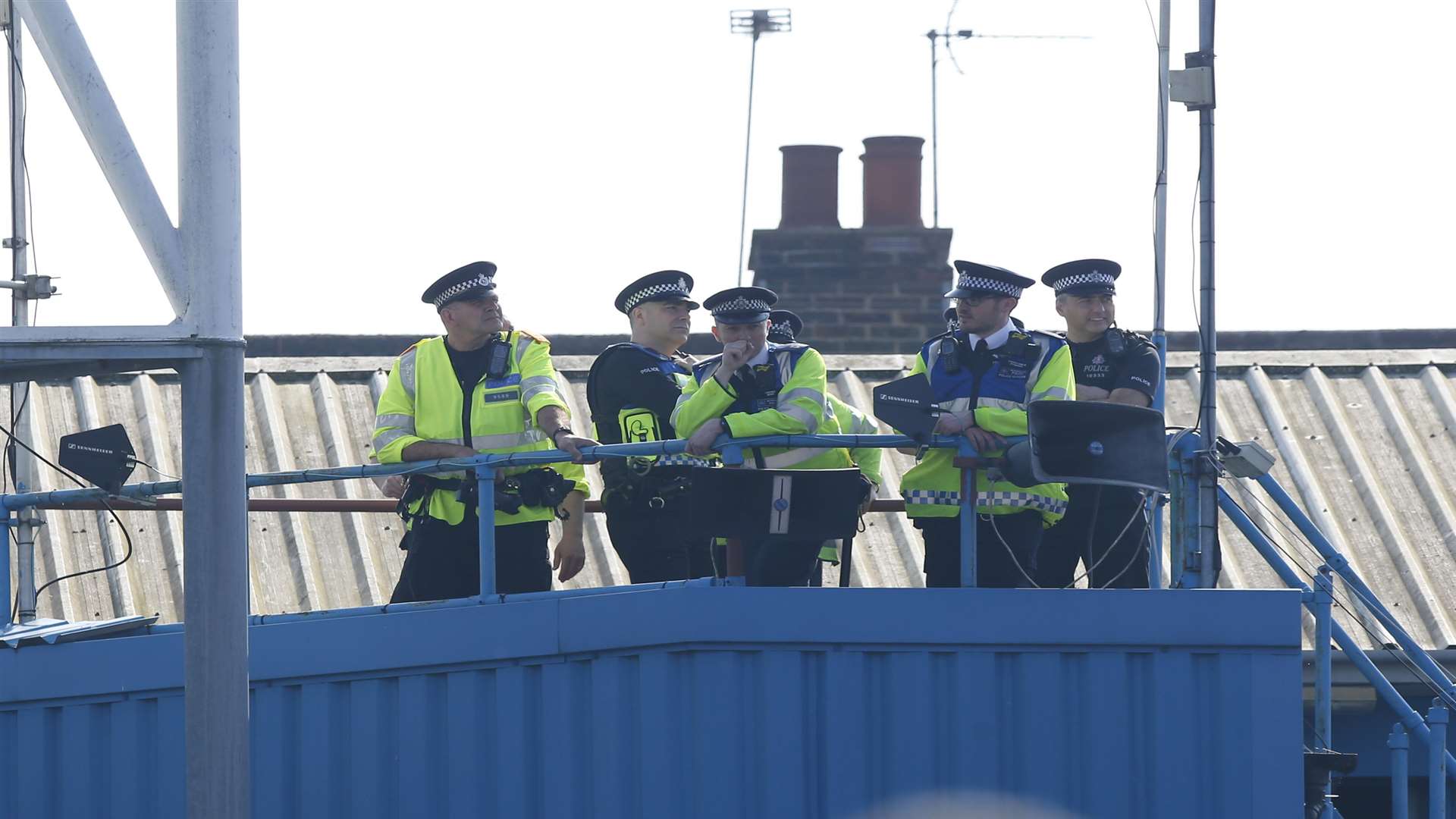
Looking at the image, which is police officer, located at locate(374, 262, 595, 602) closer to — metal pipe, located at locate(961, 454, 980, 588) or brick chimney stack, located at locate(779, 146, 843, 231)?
metal pipe, located at locate(961, 454, 980, 588)

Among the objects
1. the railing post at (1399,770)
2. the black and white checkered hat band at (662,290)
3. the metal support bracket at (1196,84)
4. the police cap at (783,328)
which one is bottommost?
the railing post at (1399,770)

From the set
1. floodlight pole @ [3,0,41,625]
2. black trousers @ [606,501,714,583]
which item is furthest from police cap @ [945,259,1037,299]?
floodlight pole @ [3,0,41,625]

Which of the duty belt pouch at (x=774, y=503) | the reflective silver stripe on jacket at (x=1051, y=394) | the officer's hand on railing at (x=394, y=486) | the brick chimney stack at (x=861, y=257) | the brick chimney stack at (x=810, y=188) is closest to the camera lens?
the duty belt pouch at (x=774, y=503)

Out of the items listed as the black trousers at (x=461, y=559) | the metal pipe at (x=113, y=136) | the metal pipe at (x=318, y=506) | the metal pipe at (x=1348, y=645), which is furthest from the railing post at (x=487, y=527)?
the metal pipe at (x=1348, y=645)

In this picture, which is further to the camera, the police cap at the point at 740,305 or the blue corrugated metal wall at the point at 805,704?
the police cap at the point at 740,305

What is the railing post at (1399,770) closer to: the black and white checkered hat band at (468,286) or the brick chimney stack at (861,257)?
the black and white checkered hat band at (468,286)

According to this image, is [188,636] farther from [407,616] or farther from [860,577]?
[860,577]

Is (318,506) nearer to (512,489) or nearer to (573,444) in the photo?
(512,489)

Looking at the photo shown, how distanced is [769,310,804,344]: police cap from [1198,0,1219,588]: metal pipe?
2.12m

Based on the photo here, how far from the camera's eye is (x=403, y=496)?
279 inches

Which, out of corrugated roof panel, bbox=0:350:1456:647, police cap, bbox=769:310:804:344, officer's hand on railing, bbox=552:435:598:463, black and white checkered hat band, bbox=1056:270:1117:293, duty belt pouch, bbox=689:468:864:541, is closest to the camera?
duty belt pouch, bbox=689:468:864:541

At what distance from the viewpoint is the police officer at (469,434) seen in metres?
6.98

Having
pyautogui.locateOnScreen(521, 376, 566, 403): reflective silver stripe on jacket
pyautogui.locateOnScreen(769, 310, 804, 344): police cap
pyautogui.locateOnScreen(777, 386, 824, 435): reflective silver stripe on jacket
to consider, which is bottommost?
pyautogui.locateOnScreen(777, 386, 824, 435): reflective silver stripe on jacket

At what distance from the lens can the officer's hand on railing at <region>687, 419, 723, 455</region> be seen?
633cm
